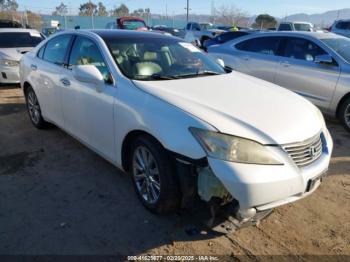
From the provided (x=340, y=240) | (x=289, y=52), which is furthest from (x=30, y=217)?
(x=289, y=52)

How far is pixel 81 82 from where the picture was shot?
12.6 ft

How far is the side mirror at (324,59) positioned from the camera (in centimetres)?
585

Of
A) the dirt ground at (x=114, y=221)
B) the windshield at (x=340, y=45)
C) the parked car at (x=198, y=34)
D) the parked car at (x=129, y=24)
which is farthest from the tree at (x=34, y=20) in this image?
the dirt ground at (x=114, y=221)

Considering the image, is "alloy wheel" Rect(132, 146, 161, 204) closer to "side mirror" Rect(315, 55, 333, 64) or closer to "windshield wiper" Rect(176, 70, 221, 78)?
"windshield wiper" Rect(176, 70, 221, 78)

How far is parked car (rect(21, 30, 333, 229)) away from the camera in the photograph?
8.43ft

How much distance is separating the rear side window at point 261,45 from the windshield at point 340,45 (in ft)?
3.08

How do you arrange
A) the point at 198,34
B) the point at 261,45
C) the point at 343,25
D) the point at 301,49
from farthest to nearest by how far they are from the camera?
1. the point at 198,34
2. the point at 343,25
3. the point at 261,45
4. the point at 301,49

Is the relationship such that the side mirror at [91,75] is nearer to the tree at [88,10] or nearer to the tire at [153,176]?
the tire at [153,176]

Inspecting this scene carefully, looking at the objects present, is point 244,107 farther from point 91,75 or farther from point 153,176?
point 91,75

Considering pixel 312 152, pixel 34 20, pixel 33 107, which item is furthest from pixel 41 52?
pixel 34 20

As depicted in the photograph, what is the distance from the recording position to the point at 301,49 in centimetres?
641

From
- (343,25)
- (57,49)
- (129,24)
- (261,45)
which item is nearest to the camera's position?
(57,49)

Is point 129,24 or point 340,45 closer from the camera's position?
point 340,45

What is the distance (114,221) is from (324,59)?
4510 mm
